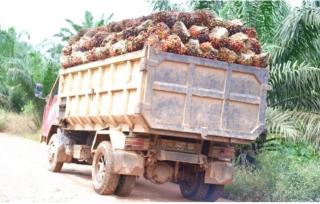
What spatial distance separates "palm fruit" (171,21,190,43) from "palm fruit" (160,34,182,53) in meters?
0.17

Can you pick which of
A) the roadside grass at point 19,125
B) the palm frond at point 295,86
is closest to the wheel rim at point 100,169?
the palm frond at point 295,86

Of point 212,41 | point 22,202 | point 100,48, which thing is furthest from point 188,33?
point 22,202

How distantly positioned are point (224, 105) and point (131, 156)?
1.55 m

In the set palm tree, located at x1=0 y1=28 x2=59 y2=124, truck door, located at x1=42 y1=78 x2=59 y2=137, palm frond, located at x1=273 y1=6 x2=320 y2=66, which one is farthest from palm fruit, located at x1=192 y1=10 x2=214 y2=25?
palm tree, located at x1=0 y1=28 x2=59 y2=124

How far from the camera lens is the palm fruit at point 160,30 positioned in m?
8.26

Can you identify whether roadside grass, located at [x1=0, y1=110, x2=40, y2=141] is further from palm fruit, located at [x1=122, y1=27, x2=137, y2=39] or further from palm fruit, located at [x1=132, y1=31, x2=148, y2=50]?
palm fruit, located at [x1=132, y1=31, x2=148, y2=50]

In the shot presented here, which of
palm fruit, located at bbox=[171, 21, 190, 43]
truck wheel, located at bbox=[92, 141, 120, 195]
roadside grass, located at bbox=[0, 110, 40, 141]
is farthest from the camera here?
roadside grass, located at bbox=[0, 110, 40, 141]

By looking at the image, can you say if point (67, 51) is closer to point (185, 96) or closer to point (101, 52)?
point (101, 52)

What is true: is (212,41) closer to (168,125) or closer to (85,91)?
(168,125)

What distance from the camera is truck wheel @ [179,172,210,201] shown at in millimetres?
9375

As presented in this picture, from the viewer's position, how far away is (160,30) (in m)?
8.32

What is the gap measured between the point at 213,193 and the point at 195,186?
37 centimetres

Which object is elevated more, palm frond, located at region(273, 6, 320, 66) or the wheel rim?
palm frond, located at region(273, 6, 320, 66)

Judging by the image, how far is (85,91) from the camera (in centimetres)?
1016
